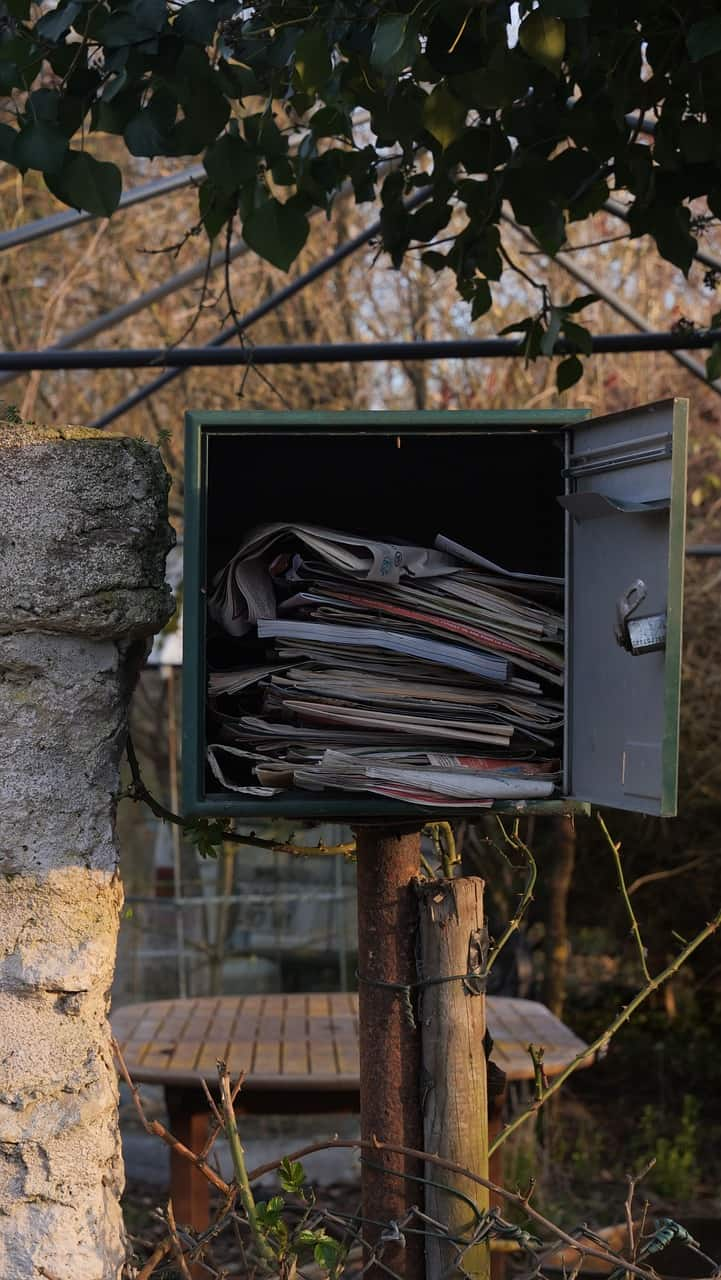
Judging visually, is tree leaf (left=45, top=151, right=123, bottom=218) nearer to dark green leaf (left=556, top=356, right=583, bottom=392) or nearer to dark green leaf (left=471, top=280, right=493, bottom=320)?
dark green leaf (left=471, top=280, right=493, bottom=320)

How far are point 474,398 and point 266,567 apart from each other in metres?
4.93

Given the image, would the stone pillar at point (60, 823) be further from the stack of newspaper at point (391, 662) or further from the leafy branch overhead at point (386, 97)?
A: the leafy branch overhead at point (386, 97)

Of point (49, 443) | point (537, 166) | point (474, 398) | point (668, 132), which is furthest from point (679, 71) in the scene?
point (474, 398)

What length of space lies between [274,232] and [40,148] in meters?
0.38

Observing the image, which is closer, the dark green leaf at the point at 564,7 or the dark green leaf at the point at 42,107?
the dark green leaf at the point at 564,7

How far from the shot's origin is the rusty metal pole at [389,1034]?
176cm

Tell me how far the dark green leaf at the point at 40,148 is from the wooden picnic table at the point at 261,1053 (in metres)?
2.64

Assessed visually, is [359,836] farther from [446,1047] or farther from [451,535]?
[451,535]

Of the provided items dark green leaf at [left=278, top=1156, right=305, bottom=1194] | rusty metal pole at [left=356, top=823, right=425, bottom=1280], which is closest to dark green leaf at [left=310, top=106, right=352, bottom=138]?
rusty metal pole at [left=356, top=823, right=425, bottom=1280]

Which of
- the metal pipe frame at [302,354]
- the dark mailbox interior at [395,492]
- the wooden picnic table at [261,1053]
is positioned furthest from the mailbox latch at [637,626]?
the wooden picnic table at [261,1053]

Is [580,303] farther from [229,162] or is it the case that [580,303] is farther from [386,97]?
[229,162]

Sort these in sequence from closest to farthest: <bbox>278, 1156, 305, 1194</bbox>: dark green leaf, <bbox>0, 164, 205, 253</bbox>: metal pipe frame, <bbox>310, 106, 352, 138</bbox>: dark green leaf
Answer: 1. <bbox>278, 1156, 305, 1194</bbox>: dark green leaf
2. <bbox>310, 106, 352, 138</bbox>: dark green leaf
3. <bbox>0, 164, 205, 253</bbox>: metal pipe frame

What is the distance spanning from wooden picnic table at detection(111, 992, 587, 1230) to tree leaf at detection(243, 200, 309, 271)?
7.94 feet

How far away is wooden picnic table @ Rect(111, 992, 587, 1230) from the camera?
4051 millimetres
